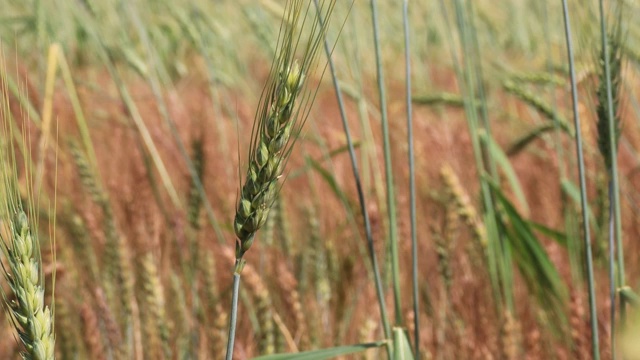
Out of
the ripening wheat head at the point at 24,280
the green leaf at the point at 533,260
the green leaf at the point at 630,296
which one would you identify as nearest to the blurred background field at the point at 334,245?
the green leaf at the point at 533,260

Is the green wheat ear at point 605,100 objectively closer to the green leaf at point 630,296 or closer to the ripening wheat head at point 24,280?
the green leaf at point 630,296

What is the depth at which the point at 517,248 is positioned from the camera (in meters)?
1.10

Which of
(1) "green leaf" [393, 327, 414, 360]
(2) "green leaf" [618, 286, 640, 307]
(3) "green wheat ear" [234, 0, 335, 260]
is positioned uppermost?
(3) "green wheat ear" [234, 0, 335, 260]

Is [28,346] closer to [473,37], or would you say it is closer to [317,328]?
[317,328]

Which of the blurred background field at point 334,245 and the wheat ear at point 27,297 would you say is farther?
the blurred background field at point 334,245

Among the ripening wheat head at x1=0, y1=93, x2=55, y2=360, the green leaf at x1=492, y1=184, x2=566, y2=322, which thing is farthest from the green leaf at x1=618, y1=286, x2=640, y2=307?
the ripening wheat head at x1=0, y1=93, x2=55, y2=360

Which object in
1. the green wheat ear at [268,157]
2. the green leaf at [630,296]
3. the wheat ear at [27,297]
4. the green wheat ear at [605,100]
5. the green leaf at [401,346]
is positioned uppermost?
the green wheat ear at [605,100]

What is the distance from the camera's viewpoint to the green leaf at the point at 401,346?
0.66 metres

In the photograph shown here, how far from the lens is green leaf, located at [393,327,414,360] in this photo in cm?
66

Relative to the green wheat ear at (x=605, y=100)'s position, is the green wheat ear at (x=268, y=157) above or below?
below

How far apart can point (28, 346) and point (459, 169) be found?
42.3 inches

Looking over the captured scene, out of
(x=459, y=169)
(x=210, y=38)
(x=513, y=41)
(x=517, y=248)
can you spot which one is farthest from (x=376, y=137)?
(x=513, y=41)

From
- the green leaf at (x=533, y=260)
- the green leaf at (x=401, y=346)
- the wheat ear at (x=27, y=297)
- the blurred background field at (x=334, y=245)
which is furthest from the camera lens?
the green leaf at (x=533, y=260)

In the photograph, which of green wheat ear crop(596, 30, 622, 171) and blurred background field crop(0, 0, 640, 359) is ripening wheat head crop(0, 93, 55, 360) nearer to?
blurred background field crop(0, 0, 640, 359)
